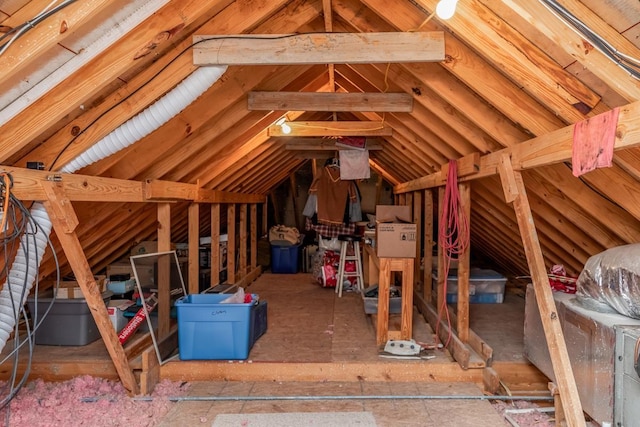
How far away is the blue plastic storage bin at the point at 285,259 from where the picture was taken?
8.20 m

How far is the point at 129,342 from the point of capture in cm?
365

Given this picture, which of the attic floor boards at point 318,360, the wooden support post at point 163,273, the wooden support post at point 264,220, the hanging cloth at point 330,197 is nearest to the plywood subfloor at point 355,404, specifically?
the attic floor boards at point 318,360

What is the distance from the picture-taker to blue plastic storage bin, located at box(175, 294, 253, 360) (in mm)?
3445

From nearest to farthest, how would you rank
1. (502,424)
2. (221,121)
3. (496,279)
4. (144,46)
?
(144,46)
(502,424)
(221,121)
(496,279)

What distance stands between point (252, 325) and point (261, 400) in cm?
82

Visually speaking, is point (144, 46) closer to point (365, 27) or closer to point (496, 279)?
point (365, 27)

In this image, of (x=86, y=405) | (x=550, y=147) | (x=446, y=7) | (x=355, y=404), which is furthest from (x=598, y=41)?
(x=86, y=405)

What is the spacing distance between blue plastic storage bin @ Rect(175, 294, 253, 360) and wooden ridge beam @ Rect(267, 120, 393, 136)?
2.09m

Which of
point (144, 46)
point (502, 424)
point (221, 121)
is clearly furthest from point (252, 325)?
point (144, 46)

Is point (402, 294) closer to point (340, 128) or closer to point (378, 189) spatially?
point (340, 128)

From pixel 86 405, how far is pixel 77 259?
1076 mm

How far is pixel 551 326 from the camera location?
218 centimetres

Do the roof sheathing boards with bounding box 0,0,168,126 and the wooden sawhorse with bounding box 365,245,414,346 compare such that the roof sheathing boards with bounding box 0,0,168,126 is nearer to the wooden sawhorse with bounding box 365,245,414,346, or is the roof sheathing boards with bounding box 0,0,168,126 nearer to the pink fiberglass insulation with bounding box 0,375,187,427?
the pink fiberglass insulation with bounding box 0,375,187,427

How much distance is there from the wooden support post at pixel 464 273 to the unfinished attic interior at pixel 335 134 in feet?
0.06
